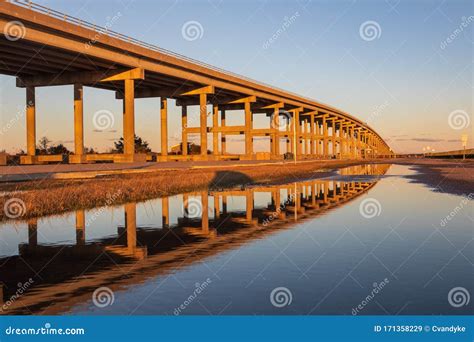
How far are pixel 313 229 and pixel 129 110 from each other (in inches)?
1450

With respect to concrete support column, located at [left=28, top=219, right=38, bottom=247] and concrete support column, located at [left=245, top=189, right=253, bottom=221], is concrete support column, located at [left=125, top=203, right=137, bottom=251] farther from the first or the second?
concrete support column, located at [left=245, top=189, right=253, bottom=221]

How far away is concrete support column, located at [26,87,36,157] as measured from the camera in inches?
2090

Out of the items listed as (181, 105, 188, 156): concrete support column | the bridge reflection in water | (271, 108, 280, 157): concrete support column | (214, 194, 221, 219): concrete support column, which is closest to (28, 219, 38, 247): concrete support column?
the bridge reflection in water

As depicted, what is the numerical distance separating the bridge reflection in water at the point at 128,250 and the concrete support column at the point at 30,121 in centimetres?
3678

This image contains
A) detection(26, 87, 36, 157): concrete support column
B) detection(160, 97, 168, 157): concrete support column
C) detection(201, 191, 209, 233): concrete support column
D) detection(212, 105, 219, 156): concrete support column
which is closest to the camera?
detection(201, 191, 209, 233): concrete support column

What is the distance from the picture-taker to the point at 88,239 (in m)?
13.2

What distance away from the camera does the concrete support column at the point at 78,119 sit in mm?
49656

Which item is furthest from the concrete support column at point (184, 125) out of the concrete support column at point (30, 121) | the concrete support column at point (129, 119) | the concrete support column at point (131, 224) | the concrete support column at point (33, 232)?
the concrete support column at point (33, 232)

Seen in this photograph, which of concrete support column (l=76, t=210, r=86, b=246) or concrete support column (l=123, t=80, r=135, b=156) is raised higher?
concrete support column (l=123, t=80, r=135, b=156)

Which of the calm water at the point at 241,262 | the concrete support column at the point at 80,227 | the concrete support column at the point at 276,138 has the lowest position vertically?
the calm water at the point at 241,262

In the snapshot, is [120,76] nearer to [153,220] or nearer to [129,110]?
[129,110]

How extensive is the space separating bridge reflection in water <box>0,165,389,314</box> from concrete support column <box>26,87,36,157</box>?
36.8 meters

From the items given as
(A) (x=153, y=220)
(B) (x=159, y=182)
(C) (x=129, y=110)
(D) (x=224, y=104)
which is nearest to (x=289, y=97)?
(D) (x=224, y=104)

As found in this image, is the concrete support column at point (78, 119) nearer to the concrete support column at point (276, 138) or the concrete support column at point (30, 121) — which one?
the concrete support column at point (30, 121)
